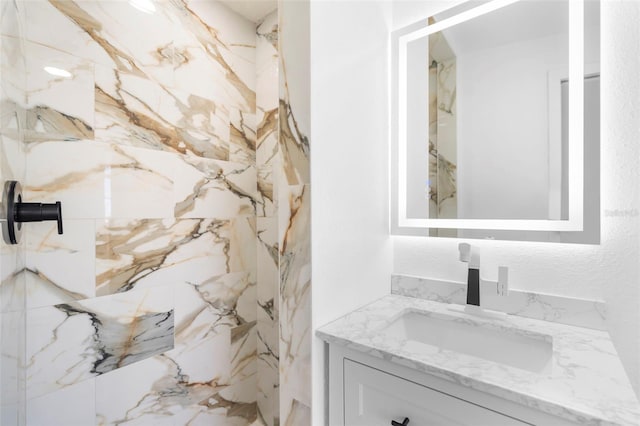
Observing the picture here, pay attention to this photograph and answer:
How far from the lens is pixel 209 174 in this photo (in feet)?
4.95

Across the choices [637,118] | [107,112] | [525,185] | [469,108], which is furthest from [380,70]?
[107,112]

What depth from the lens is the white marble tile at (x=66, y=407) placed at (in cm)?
100

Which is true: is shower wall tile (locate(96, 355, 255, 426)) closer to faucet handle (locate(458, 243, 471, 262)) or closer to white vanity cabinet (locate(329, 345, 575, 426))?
white vanity cabinet (locate(329, 345, 575, 426))

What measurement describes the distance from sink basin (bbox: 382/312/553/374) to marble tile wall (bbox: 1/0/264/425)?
2.92 ft

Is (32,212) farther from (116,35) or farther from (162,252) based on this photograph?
(116,35)

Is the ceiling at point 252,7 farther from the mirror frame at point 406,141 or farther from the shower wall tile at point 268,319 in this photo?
the shower wall tile at point 268,319

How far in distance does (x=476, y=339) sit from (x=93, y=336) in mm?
1369

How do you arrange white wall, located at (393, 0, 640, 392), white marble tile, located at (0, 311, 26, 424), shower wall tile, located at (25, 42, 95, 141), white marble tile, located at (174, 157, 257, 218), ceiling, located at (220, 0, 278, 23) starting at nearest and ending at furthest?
white marble tile, located at (0, 311, 26, 424), white wall, located at (393, 0, 640, 392), shower wall tile, located at (25, 42, 95, 141), white marble tile, located at (174, 157, 257, 218), ceiling, located at (220, 0, 278, 23)

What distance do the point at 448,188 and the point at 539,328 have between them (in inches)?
21.9

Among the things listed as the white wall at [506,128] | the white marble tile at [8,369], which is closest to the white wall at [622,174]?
the white wall at [506,128]

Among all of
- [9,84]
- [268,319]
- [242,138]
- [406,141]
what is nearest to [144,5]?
[242,138]

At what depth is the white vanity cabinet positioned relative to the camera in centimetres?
64

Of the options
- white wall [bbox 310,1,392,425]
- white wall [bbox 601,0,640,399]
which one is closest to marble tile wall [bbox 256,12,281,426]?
white wall [bbox 310,1,392,425]

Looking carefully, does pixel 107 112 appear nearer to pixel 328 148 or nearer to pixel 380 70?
pixel 328 148
